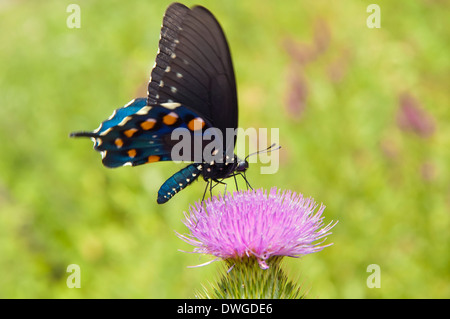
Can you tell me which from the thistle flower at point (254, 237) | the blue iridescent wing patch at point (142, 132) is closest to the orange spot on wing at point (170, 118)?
the blue iridescent wing patch at point (142, 132)

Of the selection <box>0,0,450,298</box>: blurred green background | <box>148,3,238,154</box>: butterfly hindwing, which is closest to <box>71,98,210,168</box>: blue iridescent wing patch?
<box>148,3,238,154</box>: butterfly hindwing

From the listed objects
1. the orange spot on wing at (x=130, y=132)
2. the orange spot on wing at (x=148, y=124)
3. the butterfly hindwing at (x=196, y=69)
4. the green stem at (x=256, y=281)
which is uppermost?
the butterfly hindwing at (x=196, y=69)

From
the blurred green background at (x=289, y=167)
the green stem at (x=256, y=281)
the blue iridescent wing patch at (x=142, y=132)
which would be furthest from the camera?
the blurred green background at (x=289, y=167)

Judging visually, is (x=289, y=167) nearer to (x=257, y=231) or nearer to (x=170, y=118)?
(x=170, y=118)

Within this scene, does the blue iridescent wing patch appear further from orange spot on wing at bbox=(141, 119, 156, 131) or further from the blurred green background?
the blurred green background

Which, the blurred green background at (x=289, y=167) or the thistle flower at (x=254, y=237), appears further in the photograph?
the blurred green background at (x=289, y=167)

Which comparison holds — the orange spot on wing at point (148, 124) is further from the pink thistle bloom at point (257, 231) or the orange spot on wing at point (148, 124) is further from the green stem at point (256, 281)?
the green stem at point (256, 281)

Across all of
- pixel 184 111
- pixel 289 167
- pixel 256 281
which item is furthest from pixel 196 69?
pixel 289 167

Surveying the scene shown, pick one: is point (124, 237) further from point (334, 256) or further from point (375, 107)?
point (375, 107)
